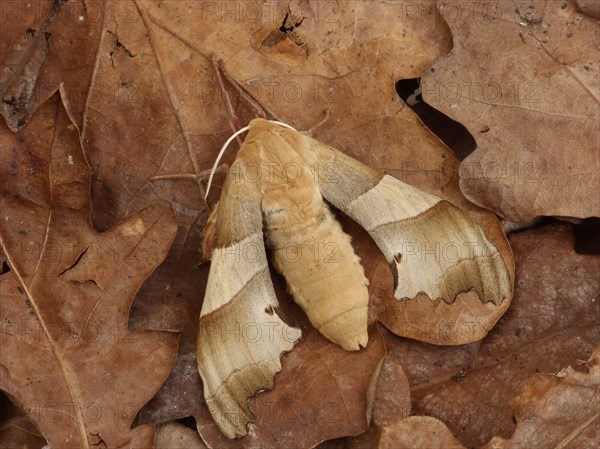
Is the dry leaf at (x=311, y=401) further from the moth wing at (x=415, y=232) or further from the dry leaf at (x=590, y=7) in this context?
the dry leaf at (x=590, y=7)

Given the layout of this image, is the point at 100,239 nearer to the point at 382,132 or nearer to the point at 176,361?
the point at 176,361

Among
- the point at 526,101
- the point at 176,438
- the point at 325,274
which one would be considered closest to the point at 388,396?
the point at 325,274

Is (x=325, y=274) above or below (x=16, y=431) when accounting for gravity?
above

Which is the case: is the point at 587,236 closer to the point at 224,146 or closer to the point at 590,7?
the point at 590,7

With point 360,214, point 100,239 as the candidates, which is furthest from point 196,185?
point 360,214

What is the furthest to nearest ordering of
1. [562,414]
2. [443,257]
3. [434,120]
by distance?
[434,120] → [443,257] → [562,414]

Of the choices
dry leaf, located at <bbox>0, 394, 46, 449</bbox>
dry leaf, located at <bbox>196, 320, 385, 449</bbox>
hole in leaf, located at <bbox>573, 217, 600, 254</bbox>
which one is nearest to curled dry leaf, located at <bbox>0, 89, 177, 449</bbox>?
dry leaf, located at <bbox>0, 394, 46, 449</bbox>

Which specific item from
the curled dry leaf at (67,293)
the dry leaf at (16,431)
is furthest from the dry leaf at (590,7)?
the dry leaf at (16,431)
